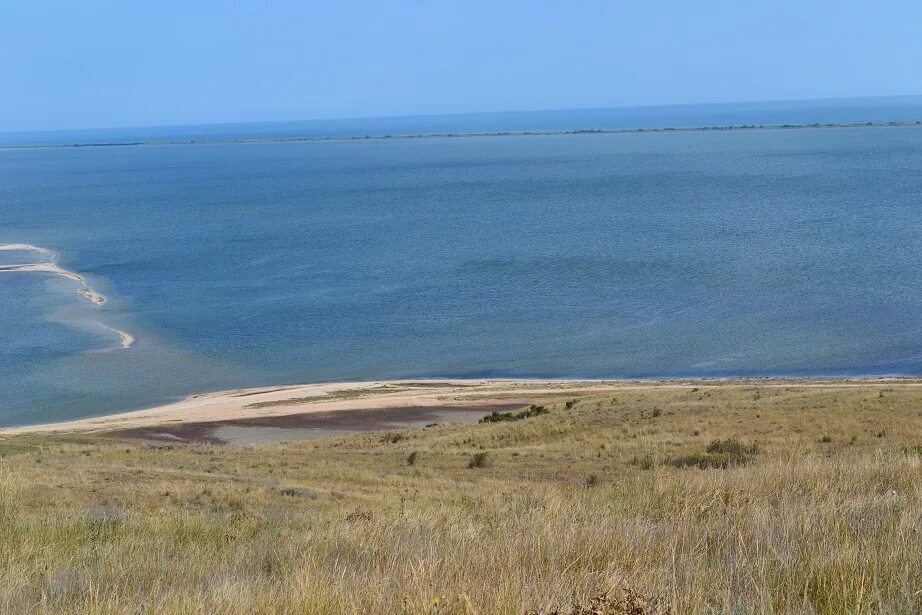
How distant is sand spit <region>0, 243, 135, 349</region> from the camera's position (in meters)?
55.8

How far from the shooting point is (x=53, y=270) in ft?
251

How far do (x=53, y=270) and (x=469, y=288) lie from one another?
36483 millimetres

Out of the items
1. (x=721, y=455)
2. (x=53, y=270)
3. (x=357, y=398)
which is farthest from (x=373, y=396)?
(x=53, y=270)

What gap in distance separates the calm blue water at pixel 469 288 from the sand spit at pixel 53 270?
2.91 feet

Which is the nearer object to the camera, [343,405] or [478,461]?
[478,461]

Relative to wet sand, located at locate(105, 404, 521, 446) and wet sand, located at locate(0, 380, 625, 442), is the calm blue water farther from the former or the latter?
wet sand, located at locate(105, 404, 521, 446)

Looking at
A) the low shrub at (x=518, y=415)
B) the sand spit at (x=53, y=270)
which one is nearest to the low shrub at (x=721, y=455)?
the low shrub at (x=518, y=415)

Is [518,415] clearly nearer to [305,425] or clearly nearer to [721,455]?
[305,425]

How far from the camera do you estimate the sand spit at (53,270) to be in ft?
183

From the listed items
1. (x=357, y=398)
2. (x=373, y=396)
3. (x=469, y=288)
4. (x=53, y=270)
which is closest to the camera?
(x=357, y=398)

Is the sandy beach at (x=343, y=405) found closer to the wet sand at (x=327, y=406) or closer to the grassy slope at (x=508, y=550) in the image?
the wet sand at (x=327, y=406)

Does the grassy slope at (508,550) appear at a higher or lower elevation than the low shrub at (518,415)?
higher

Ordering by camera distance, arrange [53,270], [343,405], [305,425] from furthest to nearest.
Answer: [53,270] → [343,405] → [305,425]

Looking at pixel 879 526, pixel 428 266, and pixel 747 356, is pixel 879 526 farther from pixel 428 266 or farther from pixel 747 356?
pixel 428 266
